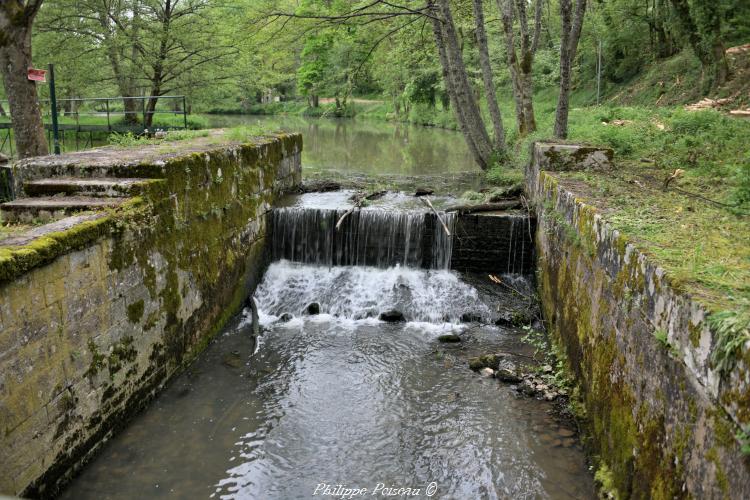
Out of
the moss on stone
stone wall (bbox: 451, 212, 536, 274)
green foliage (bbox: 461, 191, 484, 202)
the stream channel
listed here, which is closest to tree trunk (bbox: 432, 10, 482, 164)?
green foliage (bbox: 461, 191, 484, 202)

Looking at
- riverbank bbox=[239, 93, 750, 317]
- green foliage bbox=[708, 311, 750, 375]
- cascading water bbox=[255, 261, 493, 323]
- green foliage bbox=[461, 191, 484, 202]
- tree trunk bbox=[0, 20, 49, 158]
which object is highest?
tree trunk bbox=[0, 20, 49, 158]

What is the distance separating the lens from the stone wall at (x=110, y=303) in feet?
14.1

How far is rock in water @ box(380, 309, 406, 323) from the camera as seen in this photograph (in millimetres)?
8531

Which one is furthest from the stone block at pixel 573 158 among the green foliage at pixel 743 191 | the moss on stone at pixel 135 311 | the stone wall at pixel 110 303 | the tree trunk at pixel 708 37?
the tree trunk at pixel 708 37

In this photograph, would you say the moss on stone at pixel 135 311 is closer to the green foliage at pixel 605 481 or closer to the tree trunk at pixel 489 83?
the green foliage at pixel 605 481

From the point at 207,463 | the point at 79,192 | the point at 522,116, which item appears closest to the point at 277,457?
the point at 207,463

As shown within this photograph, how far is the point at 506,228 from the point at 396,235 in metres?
1.86

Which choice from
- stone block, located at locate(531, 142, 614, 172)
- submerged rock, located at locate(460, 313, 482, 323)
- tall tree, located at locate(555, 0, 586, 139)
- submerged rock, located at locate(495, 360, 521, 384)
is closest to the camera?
submerged rock, located at locate(495, 360, 521, 384)

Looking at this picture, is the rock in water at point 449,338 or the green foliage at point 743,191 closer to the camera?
the green foliage at point 743,191

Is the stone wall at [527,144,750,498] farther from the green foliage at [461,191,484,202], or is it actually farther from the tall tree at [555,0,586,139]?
the tall tree at [555,0,586,139]

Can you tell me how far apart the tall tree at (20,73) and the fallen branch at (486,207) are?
7.72m

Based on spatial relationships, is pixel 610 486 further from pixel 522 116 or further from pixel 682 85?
pixel 682 85

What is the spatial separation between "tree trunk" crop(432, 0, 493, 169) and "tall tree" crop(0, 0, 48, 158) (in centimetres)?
831

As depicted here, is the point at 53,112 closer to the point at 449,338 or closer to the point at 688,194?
the point at 449,338
